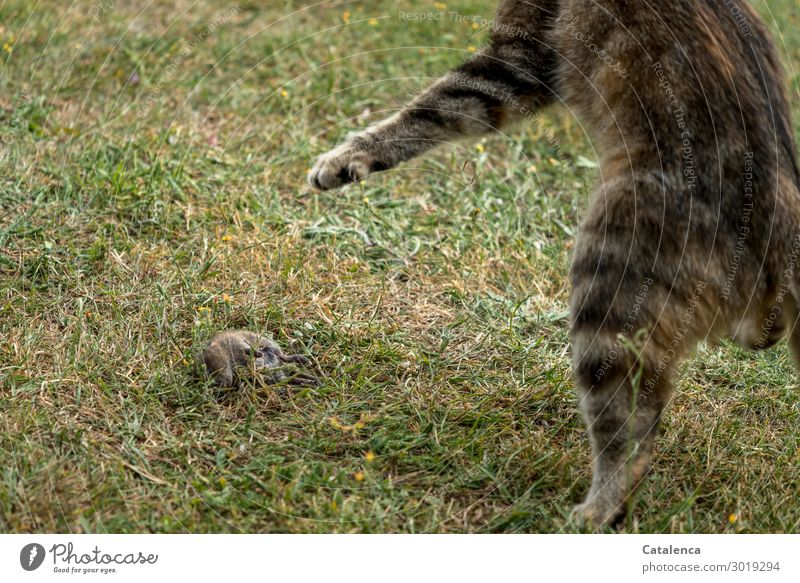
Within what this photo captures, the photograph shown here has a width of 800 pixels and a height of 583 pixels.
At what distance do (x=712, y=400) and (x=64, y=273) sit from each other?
10.1ft

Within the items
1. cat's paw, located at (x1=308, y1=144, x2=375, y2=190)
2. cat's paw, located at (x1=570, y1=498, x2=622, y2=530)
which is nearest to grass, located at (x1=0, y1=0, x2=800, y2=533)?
cat's paw, located at (x1=570, y1=498, x2=622, y2=530)

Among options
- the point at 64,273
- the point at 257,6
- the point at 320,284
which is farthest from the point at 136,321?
the point at 257,6

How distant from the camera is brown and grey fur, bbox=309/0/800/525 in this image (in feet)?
10.2

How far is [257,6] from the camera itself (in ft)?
22.8

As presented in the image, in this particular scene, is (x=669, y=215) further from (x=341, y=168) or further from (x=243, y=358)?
(x=243, y=358)

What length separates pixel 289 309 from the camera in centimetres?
436

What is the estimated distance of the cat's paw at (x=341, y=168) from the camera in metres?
3.97

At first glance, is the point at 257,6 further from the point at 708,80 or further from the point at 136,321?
the point at 708,80

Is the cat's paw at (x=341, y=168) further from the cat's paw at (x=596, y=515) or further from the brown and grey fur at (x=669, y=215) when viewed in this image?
the cat's paw at (x=596, y=515)

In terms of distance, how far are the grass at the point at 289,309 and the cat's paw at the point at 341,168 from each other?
0.66 meters

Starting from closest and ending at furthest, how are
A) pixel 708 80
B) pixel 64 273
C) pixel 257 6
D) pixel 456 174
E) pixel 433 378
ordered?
pixel 708 80, pixel 433 378, pixel 64 273, pixel 456 174, pixel 257 6

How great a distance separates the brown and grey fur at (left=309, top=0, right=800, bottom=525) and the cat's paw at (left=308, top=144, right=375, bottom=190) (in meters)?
0.98
